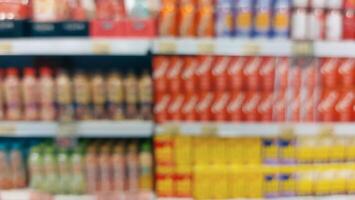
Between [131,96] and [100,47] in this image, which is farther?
[131,96]

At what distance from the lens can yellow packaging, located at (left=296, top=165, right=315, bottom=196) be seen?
1.81 m

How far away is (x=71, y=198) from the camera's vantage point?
6.03 ft

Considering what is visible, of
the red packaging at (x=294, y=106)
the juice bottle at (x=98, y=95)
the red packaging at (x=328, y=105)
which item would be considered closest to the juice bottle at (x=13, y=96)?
the juice bottle at (x=98, y=95)

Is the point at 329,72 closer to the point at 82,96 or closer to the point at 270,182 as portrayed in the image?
the point at 270,182

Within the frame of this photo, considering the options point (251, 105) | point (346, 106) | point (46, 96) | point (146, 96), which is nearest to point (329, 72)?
point (346, 106)

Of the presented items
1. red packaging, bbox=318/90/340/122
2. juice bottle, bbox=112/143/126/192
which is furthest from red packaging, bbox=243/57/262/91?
juice bottle, bbox=112/143/126/192

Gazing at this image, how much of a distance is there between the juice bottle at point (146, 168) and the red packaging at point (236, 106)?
45 centimetres

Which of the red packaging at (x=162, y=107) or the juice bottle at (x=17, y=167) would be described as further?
the juice bottle at (x=17, y=167)

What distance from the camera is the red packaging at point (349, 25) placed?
173 cm

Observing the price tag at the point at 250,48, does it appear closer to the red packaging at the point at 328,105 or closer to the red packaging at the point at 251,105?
the red packaging at the point at 251,105

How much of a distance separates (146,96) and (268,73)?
591mm

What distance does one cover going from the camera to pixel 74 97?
5.89ft

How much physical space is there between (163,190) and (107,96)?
0.54m

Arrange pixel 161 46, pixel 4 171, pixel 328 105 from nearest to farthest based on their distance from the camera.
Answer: pixel 161 46 → pixel 328 105 → pixel 4 171
